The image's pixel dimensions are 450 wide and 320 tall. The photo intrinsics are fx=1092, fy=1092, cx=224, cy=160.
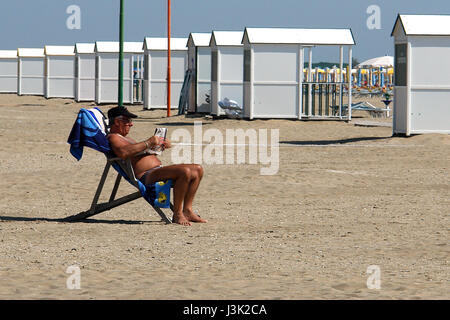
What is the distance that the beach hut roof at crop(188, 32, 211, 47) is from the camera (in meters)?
35.5

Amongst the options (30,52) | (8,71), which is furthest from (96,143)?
(8,71)

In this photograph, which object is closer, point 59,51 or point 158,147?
point 158,147

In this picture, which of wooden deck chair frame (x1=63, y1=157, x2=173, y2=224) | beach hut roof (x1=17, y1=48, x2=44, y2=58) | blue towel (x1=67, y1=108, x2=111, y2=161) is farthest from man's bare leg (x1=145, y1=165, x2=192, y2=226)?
beach hut roof (x1=17, y1=48, x2=44, y2=58)

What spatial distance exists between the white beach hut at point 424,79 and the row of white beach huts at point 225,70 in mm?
6498

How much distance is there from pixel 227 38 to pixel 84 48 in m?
20.4

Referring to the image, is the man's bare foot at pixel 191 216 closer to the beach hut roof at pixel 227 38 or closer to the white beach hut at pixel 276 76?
the white beach hut at pixel 276 76

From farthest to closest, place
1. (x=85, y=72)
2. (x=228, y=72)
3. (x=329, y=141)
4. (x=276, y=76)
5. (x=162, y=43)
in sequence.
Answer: (x=85, y=72)
(x=162, y=43)
(x=228, y=72)
(x=276, y=76)
(x=329, y=141)

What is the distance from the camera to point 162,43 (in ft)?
134

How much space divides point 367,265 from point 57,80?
50582 mm

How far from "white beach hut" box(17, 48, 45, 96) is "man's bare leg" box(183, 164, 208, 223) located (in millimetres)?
53480

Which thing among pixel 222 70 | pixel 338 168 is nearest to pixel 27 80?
pixel 222 70

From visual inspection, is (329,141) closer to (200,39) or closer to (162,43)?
(200,39)

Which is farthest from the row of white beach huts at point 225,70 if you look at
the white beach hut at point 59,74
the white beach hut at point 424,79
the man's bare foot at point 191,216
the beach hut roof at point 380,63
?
the beach hut roof at point 380,63

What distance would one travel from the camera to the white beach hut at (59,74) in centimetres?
5709
